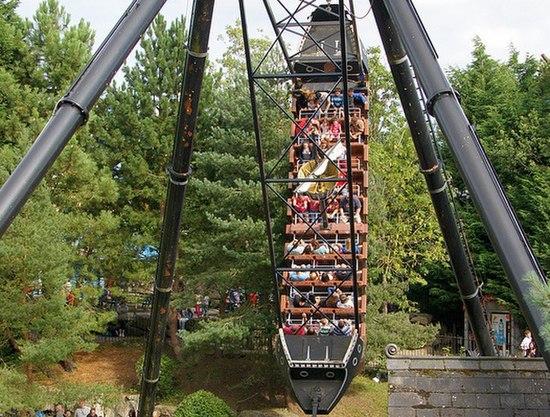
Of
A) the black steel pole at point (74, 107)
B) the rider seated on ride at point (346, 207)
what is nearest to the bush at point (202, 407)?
the rider seated on ride at point (346, 207)

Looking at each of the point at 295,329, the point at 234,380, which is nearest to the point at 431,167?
the point at 295,329

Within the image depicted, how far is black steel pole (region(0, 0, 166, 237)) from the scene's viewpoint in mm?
6859

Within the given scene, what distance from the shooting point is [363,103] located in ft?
73.0

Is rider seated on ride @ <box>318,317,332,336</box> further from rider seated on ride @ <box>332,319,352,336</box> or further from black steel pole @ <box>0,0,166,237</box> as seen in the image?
black steel pole @ <box>0,0,166,237</box>

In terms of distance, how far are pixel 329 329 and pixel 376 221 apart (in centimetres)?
1236

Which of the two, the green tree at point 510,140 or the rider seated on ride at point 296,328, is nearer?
the rider seated on ride at point 296,328

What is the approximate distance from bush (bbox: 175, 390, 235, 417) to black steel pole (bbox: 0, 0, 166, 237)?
18516mm

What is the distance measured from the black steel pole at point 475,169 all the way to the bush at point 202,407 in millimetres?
19063

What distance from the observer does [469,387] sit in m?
9.52

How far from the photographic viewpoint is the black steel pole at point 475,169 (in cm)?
631

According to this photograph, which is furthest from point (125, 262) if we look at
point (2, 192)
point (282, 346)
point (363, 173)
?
point (2, 192)

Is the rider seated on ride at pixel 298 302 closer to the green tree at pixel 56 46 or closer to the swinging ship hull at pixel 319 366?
the swinging ship hull at pixel 319 366

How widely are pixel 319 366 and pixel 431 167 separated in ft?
20.2

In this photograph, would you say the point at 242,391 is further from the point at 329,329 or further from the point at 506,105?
the point at 506,105
